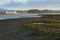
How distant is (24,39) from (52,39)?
287 centimetres

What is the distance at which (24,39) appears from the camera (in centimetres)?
1573

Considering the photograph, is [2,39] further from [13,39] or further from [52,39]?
[52,39]

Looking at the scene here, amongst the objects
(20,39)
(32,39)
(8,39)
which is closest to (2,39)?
(8,39)

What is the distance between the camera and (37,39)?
50.4ft

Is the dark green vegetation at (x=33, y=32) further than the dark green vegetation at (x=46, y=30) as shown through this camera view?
Yes

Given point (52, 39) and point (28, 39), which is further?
point (28, 39)

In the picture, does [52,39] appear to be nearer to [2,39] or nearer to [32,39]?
[32,39]

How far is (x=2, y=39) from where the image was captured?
626 inches

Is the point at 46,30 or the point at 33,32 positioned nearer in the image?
the point at 33,32

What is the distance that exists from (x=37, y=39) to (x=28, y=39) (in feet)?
2.66

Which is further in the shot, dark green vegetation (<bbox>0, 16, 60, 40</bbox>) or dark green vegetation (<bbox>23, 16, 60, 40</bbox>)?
dark green vegetation (<bbox>0, 16, 60, 40</bbox>)

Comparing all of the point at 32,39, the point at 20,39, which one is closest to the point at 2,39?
the point at 20,39

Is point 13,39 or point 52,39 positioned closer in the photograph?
point 52,39

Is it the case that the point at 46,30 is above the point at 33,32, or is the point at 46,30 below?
below
